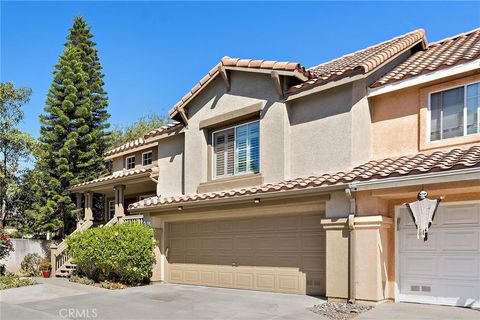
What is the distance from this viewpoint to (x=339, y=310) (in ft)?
31.5

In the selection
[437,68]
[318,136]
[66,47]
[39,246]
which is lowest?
[39,246]

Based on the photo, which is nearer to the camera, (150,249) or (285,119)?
(285,119)

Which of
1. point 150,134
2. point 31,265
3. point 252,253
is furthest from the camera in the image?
point 31,265

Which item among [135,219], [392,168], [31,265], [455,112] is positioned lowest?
[31,265]

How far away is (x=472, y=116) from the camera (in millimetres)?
10367

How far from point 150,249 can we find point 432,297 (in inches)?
354

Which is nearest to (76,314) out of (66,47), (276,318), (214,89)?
(276,318)

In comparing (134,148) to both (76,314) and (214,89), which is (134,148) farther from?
(76,314)

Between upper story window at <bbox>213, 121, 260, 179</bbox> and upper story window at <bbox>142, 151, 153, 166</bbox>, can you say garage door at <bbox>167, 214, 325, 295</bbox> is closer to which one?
upper story window at <bbox>213, 121, 260, 179</bbox>

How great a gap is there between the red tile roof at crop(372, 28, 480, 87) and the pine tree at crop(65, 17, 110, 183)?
54.3 ft

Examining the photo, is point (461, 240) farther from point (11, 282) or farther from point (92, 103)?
point (92, 103)

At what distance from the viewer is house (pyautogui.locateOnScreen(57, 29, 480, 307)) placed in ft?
31.9

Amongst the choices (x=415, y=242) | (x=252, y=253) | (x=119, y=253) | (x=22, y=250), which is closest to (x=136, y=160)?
(x=22, y=250)

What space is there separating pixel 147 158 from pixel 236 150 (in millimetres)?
6918
